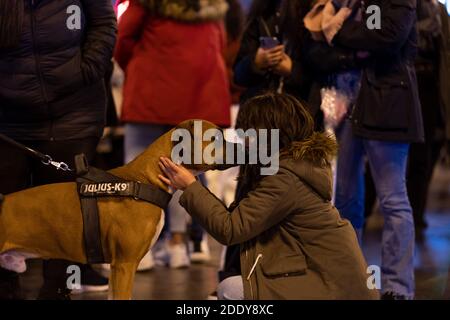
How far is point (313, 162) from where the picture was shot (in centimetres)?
361

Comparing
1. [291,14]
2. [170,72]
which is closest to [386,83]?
[291,14]

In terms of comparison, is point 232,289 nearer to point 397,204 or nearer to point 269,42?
point 397,204

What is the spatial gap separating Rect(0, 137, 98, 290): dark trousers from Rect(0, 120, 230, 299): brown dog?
1.27ft

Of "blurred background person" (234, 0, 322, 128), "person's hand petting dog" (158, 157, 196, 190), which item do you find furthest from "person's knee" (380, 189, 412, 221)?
"person's hand petting dog" (158, 157, 196, 190)

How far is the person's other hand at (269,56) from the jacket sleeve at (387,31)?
0.42 m

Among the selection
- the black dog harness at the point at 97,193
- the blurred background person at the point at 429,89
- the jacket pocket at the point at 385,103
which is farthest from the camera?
the blurred background person at the point at 429,89

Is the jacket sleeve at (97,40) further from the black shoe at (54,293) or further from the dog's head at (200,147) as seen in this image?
the black shoe at (54,293)

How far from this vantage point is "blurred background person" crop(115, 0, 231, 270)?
5934 millimetres

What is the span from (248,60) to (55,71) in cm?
130

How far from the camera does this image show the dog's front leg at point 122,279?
3744mm

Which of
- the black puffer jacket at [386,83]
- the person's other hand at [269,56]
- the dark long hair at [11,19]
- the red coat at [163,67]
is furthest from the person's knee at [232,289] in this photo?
the red coat at [163,67]

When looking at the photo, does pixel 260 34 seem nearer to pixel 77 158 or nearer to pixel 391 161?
pixel 391 161
